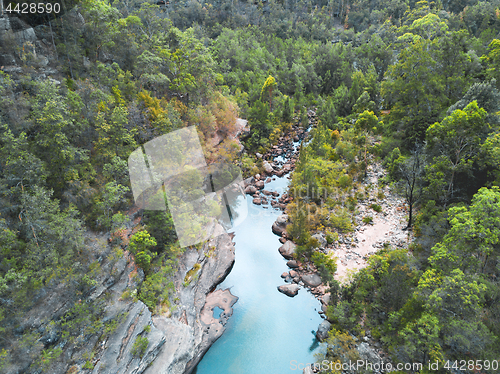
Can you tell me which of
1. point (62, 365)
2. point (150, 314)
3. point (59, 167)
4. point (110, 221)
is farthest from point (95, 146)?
point (62, 365)

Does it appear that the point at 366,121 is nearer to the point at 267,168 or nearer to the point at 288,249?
the point at 267,168

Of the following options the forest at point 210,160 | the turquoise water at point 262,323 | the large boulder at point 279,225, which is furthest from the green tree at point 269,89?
the turquoise water at point 262,323

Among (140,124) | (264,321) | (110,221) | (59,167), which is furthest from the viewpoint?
(140,124)

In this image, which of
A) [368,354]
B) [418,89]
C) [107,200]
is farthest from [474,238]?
[418,89]

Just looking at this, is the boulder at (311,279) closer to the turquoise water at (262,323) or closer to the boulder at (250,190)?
the turquoise water at (262,323)

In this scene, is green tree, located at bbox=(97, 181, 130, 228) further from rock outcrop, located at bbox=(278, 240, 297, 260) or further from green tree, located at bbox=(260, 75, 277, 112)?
green tree, located at bbox=(260, 75, 277, 112)

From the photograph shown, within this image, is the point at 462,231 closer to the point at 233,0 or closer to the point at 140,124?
the point at 140,124

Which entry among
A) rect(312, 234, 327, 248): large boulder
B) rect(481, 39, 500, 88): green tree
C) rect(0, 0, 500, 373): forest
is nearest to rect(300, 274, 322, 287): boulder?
rect(0, 0, 500, 373): forest
